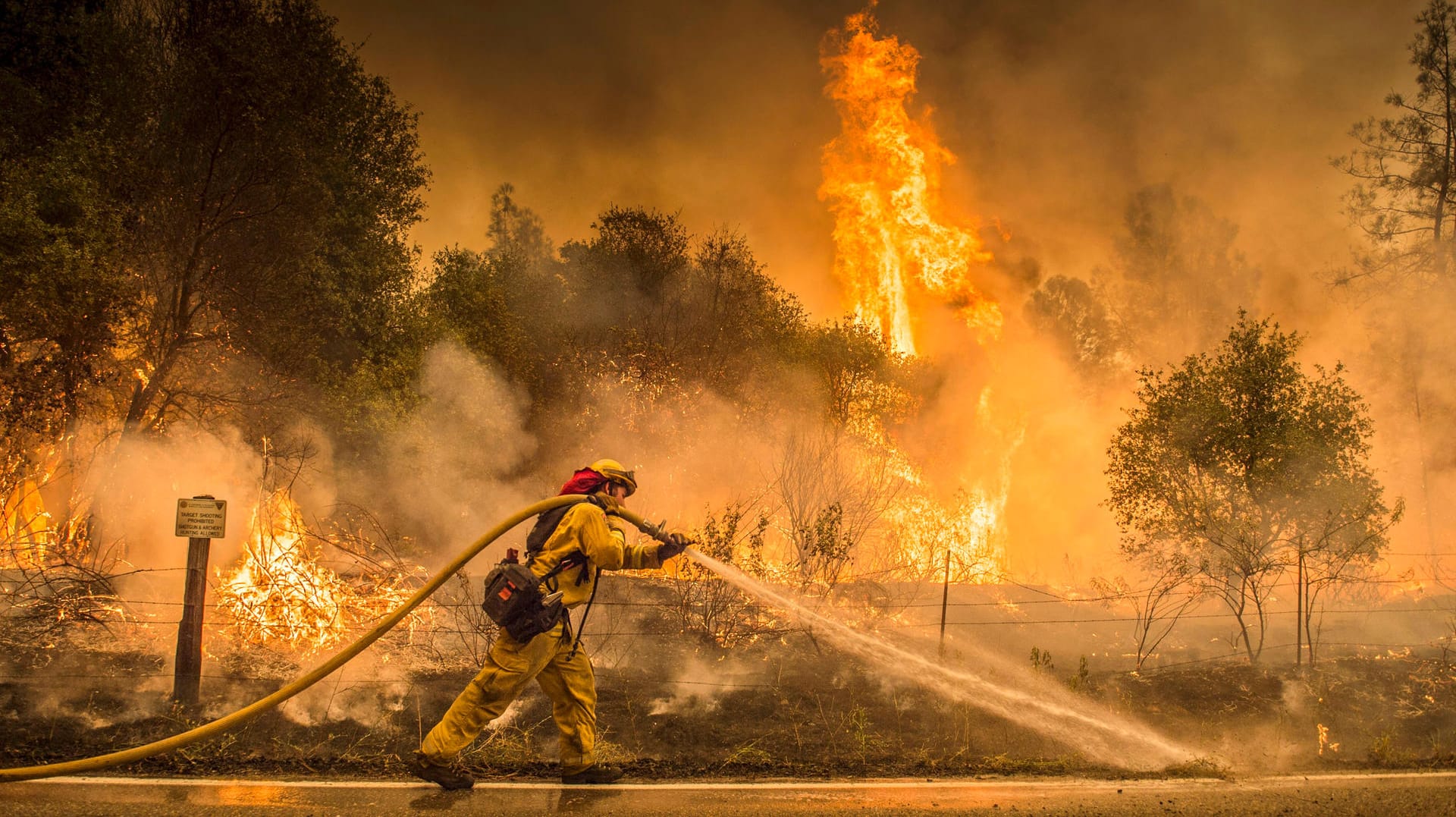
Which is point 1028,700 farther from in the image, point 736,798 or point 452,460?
point 452,460

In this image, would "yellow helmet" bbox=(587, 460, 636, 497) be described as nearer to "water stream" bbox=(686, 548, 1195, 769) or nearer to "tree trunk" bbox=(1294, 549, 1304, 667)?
"water stream" bbox=(686, 548, 1195, 769)

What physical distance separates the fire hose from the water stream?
1279 millimetres

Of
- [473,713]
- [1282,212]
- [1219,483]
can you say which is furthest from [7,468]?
[1282,212]

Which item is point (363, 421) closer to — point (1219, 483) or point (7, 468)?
point (7, 468)

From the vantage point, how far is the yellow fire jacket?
527 centimetres

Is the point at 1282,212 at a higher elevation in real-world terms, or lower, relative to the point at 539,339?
higher

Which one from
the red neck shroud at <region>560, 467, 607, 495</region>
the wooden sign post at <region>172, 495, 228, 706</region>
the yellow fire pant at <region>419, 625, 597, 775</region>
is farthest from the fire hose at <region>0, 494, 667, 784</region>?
the wooden sign post at <region>172, 495, 228, 706</region>

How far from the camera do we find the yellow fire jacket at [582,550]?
5270mm

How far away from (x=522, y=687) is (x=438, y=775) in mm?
674

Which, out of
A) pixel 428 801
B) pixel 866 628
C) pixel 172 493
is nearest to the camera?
pixel 428 801

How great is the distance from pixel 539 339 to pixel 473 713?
17629 mm

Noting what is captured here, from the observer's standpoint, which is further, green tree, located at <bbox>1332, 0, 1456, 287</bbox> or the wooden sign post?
green tree, located at <bbox>1332, 0, 1456, 287</bbox>

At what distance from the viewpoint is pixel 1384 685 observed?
819 centimetres

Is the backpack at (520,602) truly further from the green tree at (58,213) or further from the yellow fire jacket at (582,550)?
the green tree at (58,213)
